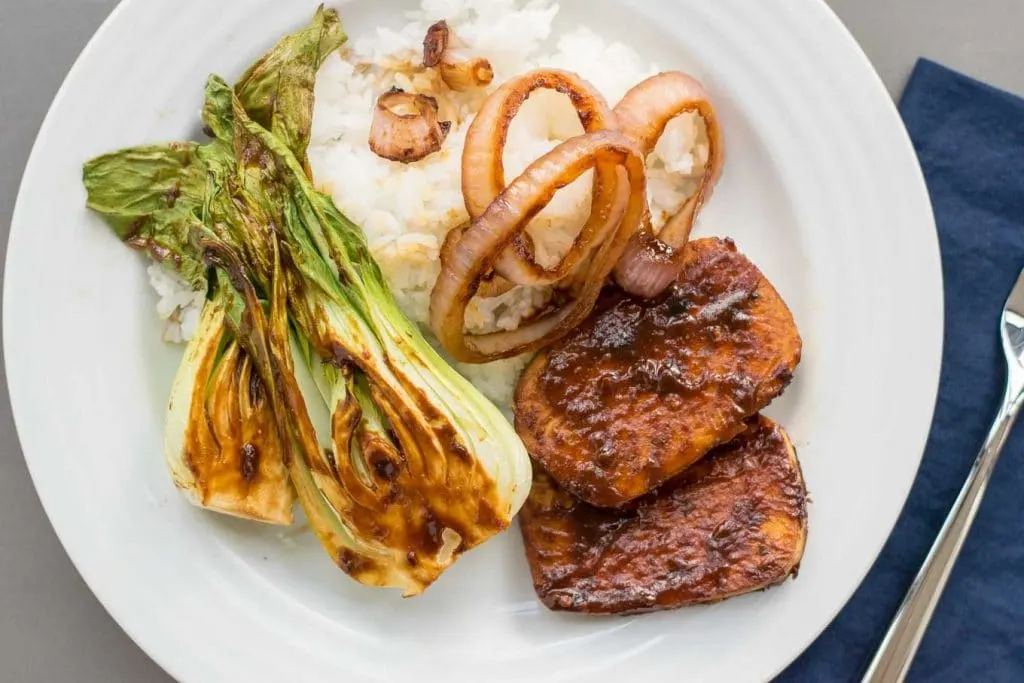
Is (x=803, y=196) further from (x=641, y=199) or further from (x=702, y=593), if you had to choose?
(x=702, y=593)

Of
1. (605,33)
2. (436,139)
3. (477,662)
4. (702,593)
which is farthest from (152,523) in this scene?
(605,33)

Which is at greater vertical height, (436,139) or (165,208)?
(436,139)

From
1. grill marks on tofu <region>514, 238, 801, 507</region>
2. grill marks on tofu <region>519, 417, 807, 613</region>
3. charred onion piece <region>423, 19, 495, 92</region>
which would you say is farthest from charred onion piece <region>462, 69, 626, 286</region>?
grill marks on tofu <region>519, 417, 807, 613</region>

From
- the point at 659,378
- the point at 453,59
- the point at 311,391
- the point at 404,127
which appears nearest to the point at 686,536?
the point at 659,378

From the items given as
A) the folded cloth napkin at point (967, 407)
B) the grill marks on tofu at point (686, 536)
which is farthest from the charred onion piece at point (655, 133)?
the folded cloth napkin at point (967, 407)

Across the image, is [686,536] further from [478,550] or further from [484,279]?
[484,279]

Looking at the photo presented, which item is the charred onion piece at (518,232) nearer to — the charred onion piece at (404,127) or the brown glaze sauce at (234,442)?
the charred onion piece at (404,127)
